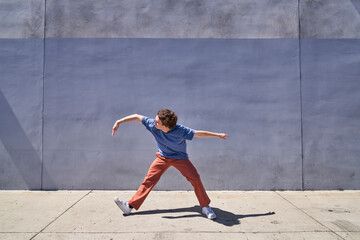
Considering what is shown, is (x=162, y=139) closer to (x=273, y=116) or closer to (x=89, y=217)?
(x=89, y=217)

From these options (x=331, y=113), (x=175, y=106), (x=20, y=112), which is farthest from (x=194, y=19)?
(x=20, y=112)

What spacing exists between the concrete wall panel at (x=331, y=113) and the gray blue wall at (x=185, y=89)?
0.06 ft

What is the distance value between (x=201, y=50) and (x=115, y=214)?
316cm

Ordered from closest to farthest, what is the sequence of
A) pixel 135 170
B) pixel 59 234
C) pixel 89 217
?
pixel 59 234
pixel 89 217
pixel 135 170

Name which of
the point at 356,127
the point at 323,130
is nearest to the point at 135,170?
the point at 323,130

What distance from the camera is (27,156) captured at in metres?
4.59

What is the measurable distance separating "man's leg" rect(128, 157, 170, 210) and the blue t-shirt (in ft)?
0.49

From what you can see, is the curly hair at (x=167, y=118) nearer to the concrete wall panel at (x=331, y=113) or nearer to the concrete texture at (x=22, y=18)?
the concrete wall panel at (x=331, y=113)

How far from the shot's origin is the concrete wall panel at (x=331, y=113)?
15.0ft

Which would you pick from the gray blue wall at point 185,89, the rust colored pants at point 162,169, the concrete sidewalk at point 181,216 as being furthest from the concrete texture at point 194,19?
the concrete sidewalk at point 181,216

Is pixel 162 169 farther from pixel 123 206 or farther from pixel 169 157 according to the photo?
pixel 123 206

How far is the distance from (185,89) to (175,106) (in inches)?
14.5

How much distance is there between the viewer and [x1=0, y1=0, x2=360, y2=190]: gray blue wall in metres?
4.57

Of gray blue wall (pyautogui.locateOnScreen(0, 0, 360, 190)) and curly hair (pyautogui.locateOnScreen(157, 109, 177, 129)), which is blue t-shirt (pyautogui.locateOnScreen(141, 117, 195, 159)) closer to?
curly hair (pyautogui.locateOnScreen(157, 109, 177, 129))
